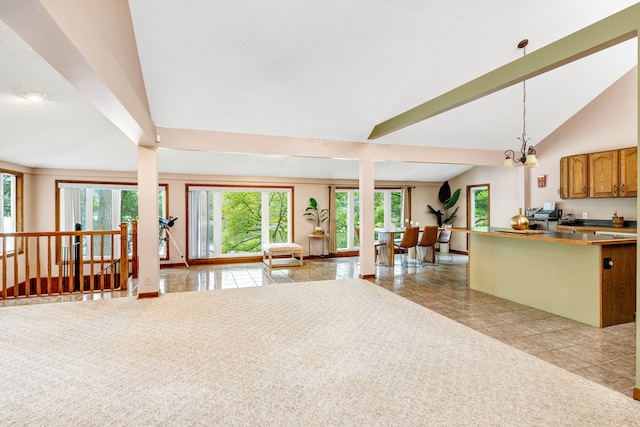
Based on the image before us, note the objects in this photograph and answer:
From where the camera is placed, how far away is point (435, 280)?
6.04 metres

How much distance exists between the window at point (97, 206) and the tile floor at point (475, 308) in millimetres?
1563

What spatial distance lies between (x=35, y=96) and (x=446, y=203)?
926 centimetres

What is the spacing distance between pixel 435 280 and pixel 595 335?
2.72 m

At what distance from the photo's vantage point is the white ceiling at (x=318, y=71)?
3.34 meters

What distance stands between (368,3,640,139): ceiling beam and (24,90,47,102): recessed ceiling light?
14.8 feet

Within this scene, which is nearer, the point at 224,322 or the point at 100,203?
the point at 224,322

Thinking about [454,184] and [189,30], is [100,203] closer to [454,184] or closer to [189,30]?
[189,30]

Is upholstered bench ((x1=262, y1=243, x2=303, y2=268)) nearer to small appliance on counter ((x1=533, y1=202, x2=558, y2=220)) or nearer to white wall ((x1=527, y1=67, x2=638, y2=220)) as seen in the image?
small appliance on counter ((x1=533, y1=202, x2=558, y2=220))

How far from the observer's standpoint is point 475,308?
4340 millimetres

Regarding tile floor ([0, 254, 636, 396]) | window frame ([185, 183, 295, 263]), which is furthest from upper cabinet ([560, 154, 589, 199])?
window frame ([185, 183, 295, 263])

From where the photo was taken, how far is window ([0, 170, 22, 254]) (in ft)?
20.3

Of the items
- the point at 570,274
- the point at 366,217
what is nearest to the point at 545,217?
the point at 570,274

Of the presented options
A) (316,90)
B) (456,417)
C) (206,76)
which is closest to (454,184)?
(316,90)

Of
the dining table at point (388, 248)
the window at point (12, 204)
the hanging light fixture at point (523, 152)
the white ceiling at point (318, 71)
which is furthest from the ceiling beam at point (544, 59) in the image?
the window at point (12, 204)
